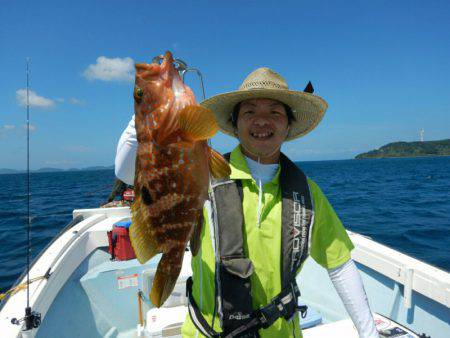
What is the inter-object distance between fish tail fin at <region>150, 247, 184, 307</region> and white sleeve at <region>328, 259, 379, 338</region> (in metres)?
1.40

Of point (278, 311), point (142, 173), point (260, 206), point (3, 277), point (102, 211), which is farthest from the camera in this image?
point (3, 277)

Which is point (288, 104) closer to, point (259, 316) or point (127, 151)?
point (127, 151)

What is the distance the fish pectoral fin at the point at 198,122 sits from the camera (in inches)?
56.7

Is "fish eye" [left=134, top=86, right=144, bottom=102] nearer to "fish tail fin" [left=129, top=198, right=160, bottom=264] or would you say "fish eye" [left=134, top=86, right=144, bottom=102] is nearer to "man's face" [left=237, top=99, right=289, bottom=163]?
"fish tail fin" [left=129, top=198, right=160, bottom=264]

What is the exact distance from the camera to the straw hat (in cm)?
222

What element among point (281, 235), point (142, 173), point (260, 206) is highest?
point (142, 173)

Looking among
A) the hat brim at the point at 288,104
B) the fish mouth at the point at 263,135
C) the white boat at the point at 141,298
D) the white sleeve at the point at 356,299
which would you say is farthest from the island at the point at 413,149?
Result: the fish mouth at the point at 263,135

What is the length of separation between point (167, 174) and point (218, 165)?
28 centimetres

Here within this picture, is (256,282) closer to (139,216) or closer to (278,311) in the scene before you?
(278,311)

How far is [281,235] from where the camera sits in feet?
7.04

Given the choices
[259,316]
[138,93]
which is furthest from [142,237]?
[259,316]

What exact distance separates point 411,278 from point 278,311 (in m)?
2.42

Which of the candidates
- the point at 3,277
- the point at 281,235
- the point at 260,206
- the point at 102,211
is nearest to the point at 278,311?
the point at 281,235

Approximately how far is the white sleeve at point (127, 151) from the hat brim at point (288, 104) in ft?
2.53
